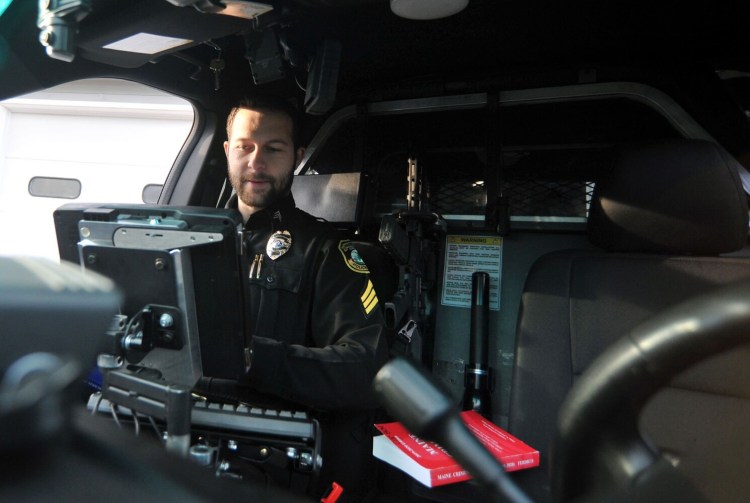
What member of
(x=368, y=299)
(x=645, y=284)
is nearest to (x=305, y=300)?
(x=368, y=299)

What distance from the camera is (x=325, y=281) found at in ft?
5.48

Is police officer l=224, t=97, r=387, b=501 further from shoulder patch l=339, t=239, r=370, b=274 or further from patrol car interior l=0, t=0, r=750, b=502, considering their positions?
patrol car interior l=0, t=0, r=750, b=502

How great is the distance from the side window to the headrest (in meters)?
5.16

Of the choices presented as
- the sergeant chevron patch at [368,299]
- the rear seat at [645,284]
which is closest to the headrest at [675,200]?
the rear seat at [645,284]

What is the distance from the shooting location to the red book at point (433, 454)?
1233 millimetres

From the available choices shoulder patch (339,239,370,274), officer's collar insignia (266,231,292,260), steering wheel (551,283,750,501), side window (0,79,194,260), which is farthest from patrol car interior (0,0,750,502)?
side window (0,79,194,260)

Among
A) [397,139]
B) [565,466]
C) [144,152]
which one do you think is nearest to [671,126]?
[397,139]

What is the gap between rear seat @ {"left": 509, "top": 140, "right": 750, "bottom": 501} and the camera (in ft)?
4.30

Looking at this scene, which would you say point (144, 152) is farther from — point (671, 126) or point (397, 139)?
point (671, 126)

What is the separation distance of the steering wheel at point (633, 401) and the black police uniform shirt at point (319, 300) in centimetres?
100

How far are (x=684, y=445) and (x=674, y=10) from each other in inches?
49.3

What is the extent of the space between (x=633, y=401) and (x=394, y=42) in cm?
176

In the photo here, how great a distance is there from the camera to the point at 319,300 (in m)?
1.66

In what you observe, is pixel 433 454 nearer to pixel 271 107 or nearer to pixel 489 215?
pixel 489 215
